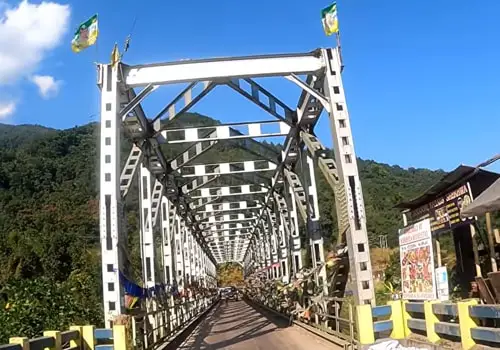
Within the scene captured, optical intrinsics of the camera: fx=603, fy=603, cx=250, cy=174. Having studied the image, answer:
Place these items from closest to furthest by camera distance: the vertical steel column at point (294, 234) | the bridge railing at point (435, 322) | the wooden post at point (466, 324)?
the bridge railing at point (435, 322) → the wooden post at point (466, 324) → the vertical steel column at point (294, 234)

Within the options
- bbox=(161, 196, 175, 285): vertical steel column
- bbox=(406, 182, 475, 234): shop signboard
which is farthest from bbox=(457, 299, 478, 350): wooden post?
bbox=(161, 196, 175, 285): vertical steel column

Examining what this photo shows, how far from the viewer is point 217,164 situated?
71.3 ft

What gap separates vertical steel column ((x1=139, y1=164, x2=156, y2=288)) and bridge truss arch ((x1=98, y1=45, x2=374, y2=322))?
0.02 m

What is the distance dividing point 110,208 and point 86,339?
8.60 ft

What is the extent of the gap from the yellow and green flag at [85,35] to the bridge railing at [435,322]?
686 cm

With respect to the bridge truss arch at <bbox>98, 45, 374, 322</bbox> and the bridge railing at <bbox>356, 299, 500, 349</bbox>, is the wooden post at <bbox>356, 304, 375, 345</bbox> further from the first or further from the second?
the bridge truss arch at <bbox>98, 45, 374, 322</bbox>

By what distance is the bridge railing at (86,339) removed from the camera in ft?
23.0

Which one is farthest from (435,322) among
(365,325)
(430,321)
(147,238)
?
(147,238)

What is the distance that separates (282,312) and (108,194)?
11.9 m

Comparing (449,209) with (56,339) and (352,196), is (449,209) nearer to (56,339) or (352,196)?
(352,196)

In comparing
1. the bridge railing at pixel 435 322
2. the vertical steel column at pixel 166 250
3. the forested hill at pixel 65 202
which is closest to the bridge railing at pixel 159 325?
the vertical steel column at pixel 166 250

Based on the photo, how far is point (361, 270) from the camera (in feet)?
32.8

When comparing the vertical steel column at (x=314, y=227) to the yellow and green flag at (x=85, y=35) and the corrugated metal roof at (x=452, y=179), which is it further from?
the yellow and green flag at (x=85, y=35)

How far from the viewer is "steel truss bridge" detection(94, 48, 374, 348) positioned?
10258 mm
